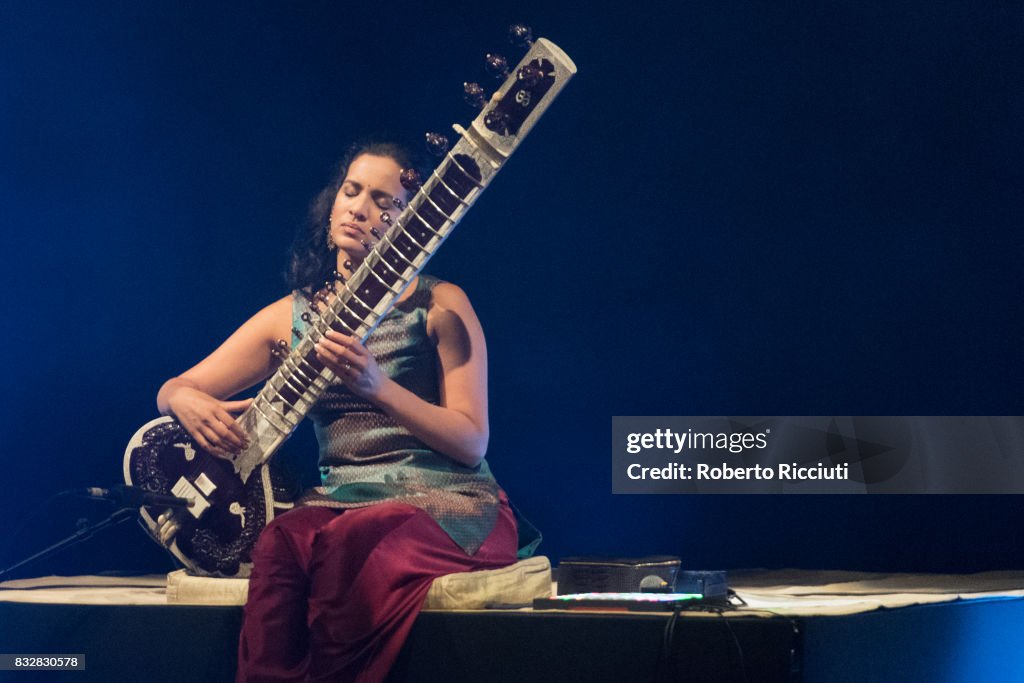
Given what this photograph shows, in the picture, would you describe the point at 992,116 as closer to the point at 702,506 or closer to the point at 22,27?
the point at 702,506

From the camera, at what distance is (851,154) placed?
322 cm

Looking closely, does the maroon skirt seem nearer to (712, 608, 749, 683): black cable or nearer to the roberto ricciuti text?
(712, 608, 749, 683): black cable

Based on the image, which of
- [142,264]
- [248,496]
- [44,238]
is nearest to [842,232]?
[248,496]

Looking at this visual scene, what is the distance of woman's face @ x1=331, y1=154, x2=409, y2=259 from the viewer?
278cm

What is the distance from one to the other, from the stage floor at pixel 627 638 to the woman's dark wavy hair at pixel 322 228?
79 centimetres

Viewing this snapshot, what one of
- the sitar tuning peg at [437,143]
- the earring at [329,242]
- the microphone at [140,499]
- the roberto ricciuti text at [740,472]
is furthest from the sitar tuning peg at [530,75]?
the roberto ricciuti text at [740,472]

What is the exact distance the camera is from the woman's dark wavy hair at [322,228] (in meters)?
2.81

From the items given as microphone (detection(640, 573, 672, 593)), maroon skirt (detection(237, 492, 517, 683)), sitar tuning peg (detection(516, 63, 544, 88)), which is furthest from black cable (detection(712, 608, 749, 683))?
sitar tuning peg (detection(516, 63, 544, 88))

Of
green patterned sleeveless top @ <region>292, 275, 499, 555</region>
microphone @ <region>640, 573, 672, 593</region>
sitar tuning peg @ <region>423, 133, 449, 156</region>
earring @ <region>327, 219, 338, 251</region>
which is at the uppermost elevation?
sitar tuning peg @ <region>423, 133, 449, 156</region>

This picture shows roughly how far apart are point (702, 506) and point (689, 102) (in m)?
1.07

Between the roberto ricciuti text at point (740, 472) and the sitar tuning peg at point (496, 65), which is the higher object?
the sitar tuning peg at point (496, 65)

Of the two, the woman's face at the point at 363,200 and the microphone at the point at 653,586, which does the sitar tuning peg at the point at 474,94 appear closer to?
the woman's face at the point at 363,200

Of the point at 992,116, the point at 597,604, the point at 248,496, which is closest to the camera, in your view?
the point at 597,604

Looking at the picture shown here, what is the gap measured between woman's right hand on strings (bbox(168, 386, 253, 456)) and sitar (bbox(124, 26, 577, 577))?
0.07ft
